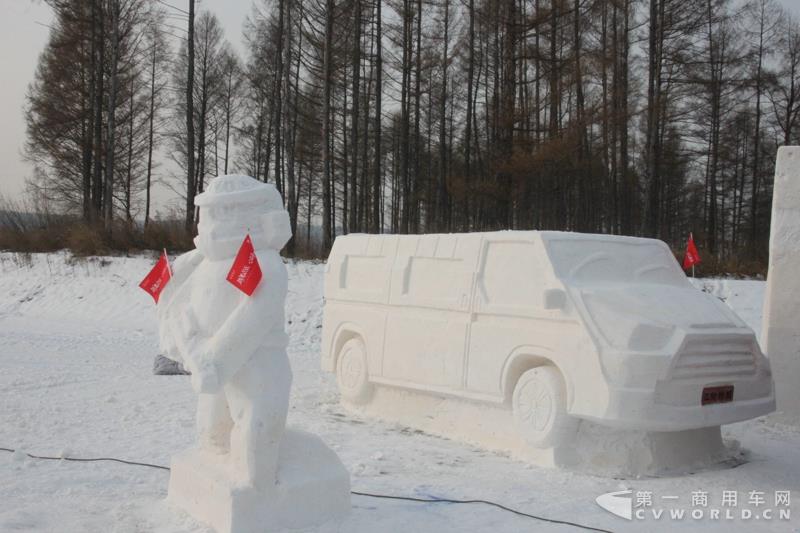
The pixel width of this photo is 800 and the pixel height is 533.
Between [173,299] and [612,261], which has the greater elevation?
[612,261]

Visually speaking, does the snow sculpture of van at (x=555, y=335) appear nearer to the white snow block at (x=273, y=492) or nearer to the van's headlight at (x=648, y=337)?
the van's headlight at (x=648, y=337)

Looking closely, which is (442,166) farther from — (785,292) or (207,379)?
(207,379)

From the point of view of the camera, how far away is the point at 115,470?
5621 millimetres

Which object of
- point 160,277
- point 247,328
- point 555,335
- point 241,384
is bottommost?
point 241,384

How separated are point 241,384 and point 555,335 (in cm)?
289

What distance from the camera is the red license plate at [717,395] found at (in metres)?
5.94

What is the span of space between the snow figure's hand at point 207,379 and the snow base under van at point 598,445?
3165 mm

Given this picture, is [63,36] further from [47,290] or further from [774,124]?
→ [774,124]

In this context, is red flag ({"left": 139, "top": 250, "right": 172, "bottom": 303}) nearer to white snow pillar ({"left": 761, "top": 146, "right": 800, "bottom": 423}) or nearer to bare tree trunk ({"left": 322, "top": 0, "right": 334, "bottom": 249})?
white snow pillar ({"left": 761, "top": 146, "right": 800, "bottom": 423})

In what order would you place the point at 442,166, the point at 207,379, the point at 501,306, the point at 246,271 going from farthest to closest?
the point at 442,166 → the point at 501,306 → the point at 246,271 → the point at 207,379

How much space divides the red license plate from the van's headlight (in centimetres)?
A: 57

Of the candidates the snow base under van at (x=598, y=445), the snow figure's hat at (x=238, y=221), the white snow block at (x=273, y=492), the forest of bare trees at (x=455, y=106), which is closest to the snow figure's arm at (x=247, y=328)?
the snow figure's hat at (x=238, y=221)

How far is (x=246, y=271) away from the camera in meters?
4.29

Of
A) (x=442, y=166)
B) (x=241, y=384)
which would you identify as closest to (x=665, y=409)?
(x=241, y=384)
